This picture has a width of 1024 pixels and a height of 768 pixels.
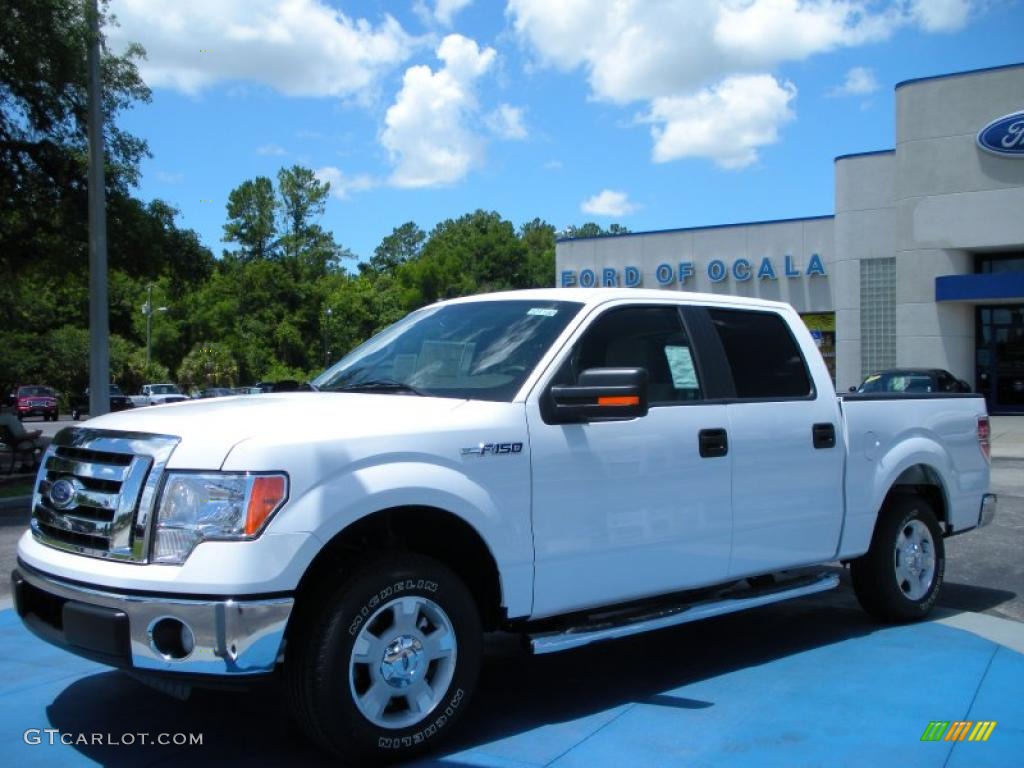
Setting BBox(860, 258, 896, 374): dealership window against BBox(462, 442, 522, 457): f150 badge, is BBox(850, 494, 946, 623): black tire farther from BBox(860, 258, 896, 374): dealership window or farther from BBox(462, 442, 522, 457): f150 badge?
BBox(860, 258, 896, 374): dealership window

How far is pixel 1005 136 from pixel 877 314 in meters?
6.73

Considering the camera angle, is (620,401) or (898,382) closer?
(620,401)

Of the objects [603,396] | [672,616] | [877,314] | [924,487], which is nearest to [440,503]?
[603,396]

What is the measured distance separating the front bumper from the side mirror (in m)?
1.48

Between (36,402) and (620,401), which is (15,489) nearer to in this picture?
(620,401)

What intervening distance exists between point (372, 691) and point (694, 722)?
1581 mm

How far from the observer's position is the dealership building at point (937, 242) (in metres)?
29.0

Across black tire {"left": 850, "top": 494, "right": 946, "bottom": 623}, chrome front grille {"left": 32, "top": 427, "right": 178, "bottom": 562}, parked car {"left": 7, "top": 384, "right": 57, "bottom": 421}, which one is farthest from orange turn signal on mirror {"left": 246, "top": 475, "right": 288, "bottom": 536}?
parked car {"left": 7, "top": 384, "right": 57, "bottom": 421}

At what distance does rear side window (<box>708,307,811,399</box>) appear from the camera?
554 cm

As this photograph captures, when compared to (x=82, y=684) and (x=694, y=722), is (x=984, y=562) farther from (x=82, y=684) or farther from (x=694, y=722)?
(x=82, y=684)

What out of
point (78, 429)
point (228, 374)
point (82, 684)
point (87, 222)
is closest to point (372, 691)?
point (78, 429)

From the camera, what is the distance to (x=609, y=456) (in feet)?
15.2

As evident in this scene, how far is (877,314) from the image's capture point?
32875mm

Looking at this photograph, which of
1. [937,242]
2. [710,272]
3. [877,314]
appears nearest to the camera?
[937,242]
